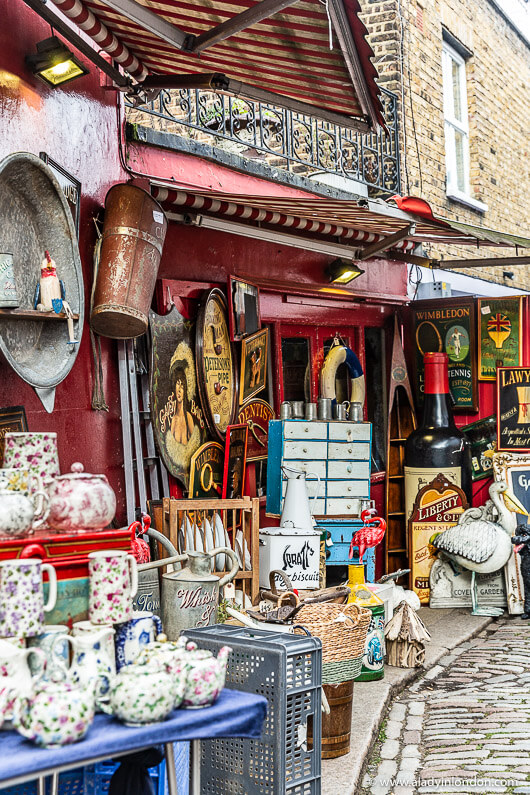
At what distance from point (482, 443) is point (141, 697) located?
7251mm

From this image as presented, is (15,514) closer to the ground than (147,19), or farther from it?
closer to the ground

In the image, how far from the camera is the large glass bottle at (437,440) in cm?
877

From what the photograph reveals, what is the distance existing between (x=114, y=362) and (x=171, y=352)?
0.63 m

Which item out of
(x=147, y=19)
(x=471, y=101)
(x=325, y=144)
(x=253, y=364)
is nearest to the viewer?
(x=147, y=19)

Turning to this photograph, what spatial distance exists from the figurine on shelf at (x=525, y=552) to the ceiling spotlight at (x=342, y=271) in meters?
2.61

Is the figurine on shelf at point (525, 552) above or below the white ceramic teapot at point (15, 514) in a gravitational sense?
below

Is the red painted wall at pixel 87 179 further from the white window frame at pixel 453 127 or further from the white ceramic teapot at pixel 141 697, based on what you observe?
the white window frame at pixel 453 127

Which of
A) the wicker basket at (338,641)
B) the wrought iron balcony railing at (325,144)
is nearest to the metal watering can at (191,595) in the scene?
the wicker basket at (338,641)

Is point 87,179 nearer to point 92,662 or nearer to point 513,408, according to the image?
point 92,662

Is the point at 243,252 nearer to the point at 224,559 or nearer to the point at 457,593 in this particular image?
the point at 224,559

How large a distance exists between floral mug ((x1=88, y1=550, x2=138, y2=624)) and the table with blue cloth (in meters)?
0.38

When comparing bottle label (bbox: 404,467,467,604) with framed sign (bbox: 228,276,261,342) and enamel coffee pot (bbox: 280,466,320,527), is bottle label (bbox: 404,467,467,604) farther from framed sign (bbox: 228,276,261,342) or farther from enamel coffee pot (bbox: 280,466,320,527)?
framed sign (bbox: 228,276,261,342)

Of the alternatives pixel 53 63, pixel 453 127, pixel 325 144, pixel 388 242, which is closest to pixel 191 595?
pixel 53 63

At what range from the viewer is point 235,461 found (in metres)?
6.59
